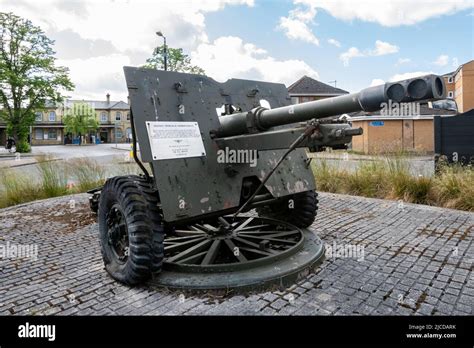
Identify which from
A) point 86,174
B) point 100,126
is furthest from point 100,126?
point 86,174

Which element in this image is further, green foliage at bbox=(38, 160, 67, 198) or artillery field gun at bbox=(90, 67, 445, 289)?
green foliage at bbox=(38, 160, 67, 198)

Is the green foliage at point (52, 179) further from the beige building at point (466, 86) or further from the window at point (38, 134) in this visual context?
the window at point (38, 134)

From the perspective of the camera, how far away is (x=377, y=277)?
3504 mm

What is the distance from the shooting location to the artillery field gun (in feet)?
10.3

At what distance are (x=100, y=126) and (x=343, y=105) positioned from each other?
72648mm

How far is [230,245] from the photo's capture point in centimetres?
395

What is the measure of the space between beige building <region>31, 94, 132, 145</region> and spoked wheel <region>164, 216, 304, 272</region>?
64.3m

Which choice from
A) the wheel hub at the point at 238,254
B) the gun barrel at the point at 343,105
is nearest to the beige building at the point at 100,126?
the wheel hub at the point at 238,254

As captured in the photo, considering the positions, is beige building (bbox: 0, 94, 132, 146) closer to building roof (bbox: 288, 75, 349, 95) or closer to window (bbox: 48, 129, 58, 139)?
window (bbox: 48, 129, 58, 139)

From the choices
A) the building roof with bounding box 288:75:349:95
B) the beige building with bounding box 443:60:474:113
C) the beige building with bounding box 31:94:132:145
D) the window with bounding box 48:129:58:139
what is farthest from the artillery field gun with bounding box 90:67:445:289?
the window with bounding box 48:129:58:139

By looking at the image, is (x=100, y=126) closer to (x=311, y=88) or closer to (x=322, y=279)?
(x=311, y=88)

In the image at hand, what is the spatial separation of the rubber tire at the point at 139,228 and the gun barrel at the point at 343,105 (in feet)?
3.39
